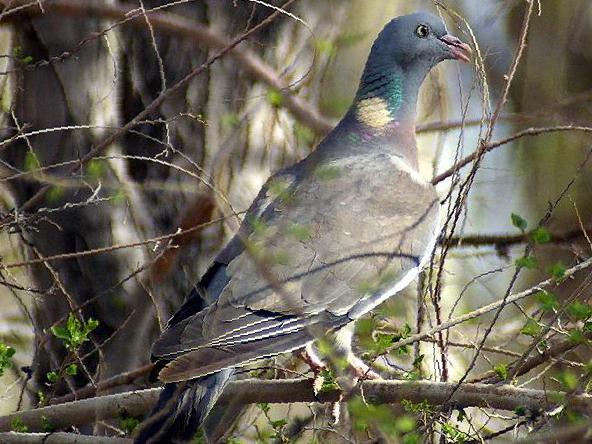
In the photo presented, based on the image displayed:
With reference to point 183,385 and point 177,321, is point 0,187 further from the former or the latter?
point 183,385

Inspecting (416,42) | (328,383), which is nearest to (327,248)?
(328,383)

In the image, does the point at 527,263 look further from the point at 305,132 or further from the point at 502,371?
the point at 305,132

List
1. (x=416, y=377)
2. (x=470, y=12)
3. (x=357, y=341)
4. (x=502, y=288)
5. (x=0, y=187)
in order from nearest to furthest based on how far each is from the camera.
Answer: (x=416, y=377) < (x=357, y=341) < (x=0, y=187) < (x=470, y=12) < (x=502, y=288)

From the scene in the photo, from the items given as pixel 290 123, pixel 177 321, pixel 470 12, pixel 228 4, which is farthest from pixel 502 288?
pixel 177 321

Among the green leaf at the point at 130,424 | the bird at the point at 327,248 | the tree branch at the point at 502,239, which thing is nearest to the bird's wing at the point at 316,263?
the bird at the point at 327,248

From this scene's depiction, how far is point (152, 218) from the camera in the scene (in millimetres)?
4652

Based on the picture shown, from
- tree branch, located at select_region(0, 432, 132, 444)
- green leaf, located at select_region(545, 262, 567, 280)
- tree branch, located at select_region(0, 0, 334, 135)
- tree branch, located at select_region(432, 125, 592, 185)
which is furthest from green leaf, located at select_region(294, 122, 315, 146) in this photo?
green leaf, located at select_region(545, 262, 567, 280)

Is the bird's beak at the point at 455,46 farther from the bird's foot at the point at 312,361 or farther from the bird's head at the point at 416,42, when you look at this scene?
the bird's foot at the point at 312,361

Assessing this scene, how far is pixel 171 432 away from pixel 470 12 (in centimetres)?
332

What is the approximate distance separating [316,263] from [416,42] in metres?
1.19

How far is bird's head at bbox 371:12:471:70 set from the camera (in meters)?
4.25

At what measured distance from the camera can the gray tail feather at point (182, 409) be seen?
2.90 meters

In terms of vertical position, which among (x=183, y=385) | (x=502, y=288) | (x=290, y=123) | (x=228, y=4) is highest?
(x=228, y=4)

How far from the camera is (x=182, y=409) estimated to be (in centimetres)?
300
